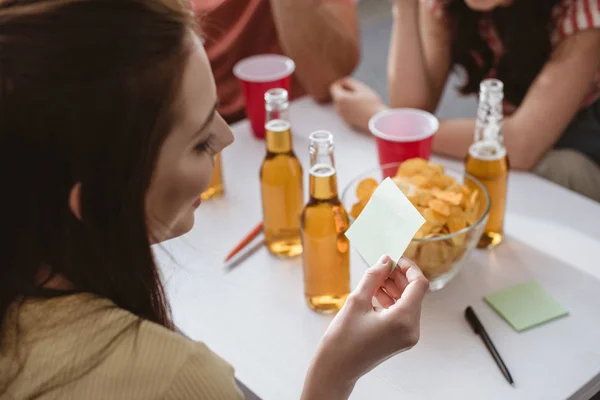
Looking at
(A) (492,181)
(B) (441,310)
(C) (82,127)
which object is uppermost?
(C) (82,127)

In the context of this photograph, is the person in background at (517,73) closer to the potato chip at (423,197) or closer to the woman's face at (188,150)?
the potato chip at (423,197)

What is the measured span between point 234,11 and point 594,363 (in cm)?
140

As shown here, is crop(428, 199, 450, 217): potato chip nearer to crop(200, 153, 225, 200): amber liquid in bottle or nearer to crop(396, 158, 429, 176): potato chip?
crop(396, 158, 429, 176): potato chip

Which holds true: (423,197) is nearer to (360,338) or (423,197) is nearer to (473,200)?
(473,200)

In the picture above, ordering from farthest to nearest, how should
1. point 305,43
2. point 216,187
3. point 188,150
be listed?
1. point 305,43
2. point 216,187
3. point 188,150

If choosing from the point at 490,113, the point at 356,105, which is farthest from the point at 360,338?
the point at 356,105

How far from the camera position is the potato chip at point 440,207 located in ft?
2.92

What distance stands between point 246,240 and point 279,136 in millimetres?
185

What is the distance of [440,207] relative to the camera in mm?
894

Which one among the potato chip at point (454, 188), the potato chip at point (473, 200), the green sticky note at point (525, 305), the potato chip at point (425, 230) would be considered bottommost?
the green sticky note at point (525, 305)

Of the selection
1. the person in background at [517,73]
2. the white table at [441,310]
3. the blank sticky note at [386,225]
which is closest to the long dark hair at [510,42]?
the person in background at [517,73]

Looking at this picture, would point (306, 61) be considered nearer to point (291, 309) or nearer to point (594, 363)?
point (291, 309)

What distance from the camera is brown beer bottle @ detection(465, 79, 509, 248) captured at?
1000 millimetres

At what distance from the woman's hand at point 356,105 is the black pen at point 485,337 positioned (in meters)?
0.56
